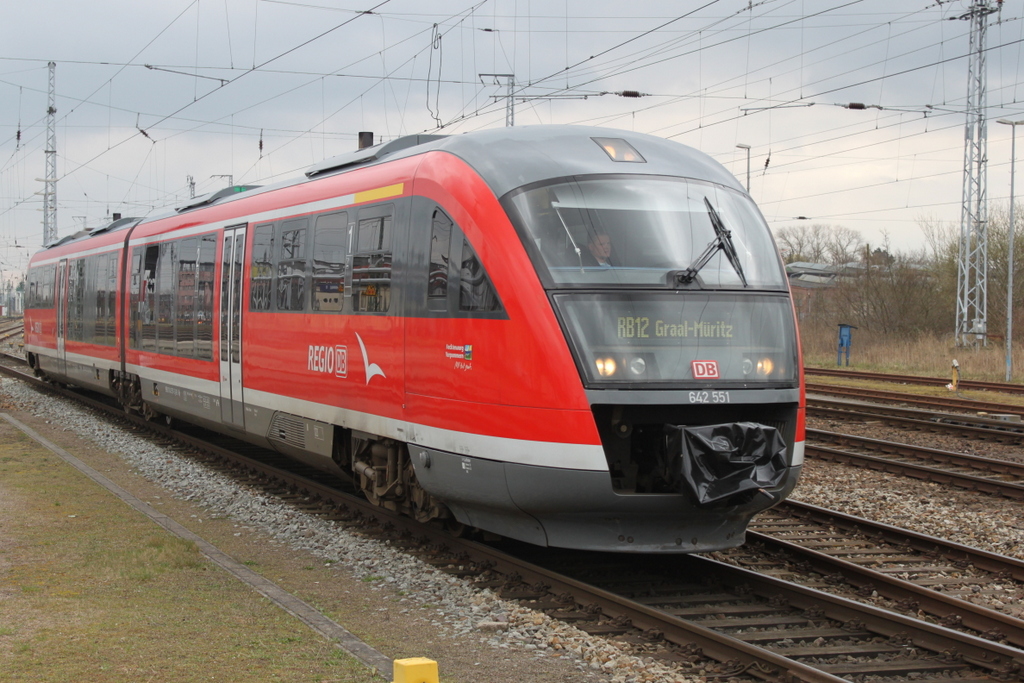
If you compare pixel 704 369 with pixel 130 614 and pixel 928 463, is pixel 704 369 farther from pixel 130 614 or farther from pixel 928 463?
pixel 928 463

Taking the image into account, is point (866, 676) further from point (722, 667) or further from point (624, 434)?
point (624, 434)

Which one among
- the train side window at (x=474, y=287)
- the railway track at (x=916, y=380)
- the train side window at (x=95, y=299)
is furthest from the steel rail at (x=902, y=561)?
the railway track at (x=916, y=380)

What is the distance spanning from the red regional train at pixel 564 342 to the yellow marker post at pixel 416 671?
2.93 m

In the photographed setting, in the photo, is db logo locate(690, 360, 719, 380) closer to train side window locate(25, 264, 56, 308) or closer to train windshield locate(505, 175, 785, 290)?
train windshield locate(505, 175, 785, 290)

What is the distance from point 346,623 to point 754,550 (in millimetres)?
3697

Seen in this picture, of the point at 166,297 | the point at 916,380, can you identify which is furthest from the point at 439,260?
the point at 916,380

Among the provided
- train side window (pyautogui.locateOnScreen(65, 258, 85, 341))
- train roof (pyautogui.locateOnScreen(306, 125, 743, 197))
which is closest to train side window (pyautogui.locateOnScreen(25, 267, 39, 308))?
train side window (pyautogui.locateOnScreen(65, 258, 85, 341))

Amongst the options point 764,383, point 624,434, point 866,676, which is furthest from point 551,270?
point 866,676

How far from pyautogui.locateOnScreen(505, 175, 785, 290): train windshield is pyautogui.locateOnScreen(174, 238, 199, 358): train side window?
→ 7.76 meters

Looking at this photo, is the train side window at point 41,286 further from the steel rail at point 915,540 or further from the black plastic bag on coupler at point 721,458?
the black plastic bag on coupler at point 721,458

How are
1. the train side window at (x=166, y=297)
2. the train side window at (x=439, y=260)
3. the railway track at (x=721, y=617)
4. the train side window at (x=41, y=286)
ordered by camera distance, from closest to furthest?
the railway track at (x=721, y=617), the train side window at (x=439, y=260), the train side window at (x=166, y=297), the train side window at (x=41, y=286)

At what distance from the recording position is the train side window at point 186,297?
13.9 metres

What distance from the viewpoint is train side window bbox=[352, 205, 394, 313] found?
8781 millimetres

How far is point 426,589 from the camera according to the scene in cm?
777
